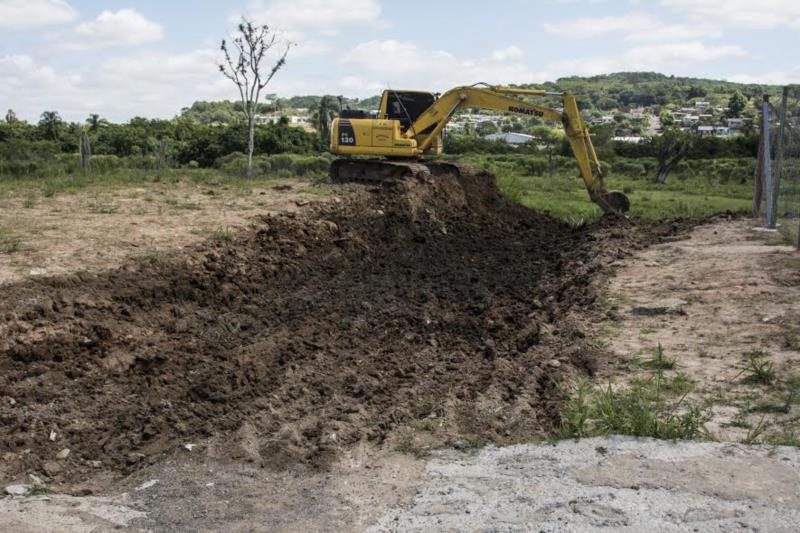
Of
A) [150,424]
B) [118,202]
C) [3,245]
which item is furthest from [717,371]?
[118,202]

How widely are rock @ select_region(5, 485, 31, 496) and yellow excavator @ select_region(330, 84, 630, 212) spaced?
1323 centimetres

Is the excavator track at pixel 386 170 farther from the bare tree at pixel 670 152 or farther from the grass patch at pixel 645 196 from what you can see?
the bare tree at pixel 670 152

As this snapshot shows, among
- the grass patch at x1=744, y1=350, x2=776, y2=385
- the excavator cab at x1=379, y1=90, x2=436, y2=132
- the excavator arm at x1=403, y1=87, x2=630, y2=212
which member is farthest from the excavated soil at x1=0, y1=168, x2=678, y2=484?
the excavator cab at x1=379, y1=90, x2=436, y2=132

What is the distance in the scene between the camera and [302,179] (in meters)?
19.8

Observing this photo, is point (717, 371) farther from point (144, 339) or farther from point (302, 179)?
point (302, 179)

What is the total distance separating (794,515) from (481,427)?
8.12ft

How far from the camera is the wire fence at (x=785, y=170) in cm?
1343

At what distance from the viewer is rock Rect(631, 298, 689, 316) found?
9.76 m

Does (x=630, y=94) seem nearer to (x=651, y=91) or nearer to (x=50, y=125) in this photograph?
(x=651, y=91)

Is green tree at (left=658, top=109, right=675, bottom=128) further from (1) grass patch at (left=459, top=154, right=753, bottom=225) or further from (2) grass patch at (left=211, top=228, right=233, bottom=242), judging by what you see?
(2) grass patch at (left=211, top=228, right=233, bottom=242)

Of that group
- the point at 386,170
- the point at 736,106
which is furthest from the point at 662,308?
the point at 736,106

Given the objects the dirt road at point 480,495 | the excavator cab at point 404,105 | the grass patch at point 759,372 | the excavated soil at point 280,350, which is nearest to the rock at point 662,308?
the excavated soil at point 280,350

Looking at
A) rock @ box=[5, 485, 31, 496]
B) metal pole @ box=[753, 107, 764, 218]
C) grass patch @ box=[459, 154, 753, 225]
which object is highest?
metal pole @ box=[753, 107, 764, 218]

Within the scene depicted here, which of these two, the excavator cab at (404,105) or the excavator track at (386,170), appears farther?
the excavator cab at (404,105)
